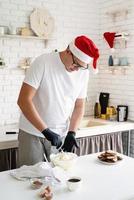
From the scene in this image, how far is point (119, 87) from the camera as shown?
372 cm

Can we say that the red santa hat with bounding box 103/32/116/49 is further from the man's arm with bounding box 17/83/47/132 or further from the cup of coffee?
the cup of coffee

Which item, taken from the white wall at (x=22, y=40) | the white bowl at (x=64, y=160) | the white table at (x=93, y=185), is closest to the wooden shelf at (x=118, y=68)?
the white wall at (x=22, y=40)

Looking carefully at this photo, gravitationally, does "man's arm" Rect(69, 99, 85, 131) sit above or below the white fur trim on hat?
below

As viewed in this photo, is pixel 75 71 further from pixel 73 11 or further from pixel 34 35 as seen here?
pixel 73 11

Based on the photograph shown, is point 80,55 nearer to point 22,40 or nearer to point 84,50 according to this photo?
point 84,50

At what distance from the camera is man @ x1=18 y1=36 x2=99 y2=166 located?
1993mm

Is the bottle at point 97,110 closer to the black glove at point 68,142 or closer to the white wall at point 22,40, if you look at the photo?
the white wall at point 22,40

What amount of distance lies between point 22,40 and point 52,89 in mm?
1430

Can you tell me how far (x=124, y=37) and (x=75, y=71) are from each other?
149cm

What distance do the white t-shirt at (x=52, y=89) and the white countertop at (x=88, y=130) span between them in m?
0.47

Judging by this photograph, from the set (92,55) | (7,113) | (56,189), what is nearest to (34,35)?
(7,113)

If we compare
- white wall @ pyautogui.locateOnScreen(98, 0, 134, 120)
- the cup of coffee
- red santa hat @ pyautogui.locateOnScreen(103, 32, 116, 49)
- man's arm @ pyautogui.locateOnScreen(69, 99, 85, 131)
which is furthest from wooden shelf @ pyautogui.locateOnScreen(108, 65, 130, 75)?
the cup of coffee

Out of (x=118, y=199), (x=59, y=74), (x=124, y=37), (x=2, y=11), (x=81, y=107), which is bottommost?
(x=118, y=199)

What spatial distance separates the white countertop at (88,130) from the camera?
2604 mm
